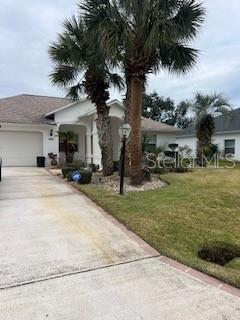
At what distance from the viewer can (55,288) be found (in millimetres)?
4625

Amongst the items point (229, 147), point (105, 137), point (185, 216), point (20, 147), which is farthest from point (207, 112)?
point (185, 216)

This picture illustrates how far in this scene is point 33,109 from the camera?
77.6 feet

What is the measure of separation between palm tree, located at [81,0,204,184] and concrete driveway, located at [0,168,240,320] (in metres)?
5.36

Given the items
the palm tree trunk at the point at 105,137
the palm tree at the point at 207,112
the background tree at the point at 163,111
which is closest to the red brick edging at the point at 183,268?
the palm tree trunk at the point at 105,137

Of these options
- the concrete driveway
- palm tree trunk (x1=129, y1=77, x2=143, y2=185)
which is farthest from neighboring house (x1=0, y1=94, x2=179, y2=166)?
the concrete driveway

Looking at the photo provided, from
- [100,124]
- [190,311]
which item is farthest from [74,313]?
[100,124]

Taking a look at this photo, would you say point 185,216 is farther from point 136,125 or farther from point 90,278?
point 136,125

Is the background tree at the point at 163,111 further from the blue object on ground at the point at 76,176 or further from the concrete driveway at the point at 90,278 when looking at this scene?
the concrete driveway at the point at 90,278

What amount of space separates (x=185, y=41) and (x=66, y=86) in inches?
241

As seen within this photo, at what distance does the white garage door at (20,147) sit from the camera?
861 inches

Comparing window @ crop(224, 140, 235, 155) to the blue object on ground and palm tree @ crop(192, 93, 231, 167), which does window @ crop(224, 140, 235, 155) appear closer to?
palm tree @ crop(192, 93, 231, 167)

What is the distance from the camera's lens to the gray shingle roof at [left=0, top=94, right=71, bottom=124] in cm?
2148

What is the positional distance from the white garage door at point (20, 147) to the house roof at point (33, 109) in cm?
112

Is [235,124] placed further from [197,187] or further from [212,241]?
[212,241]
